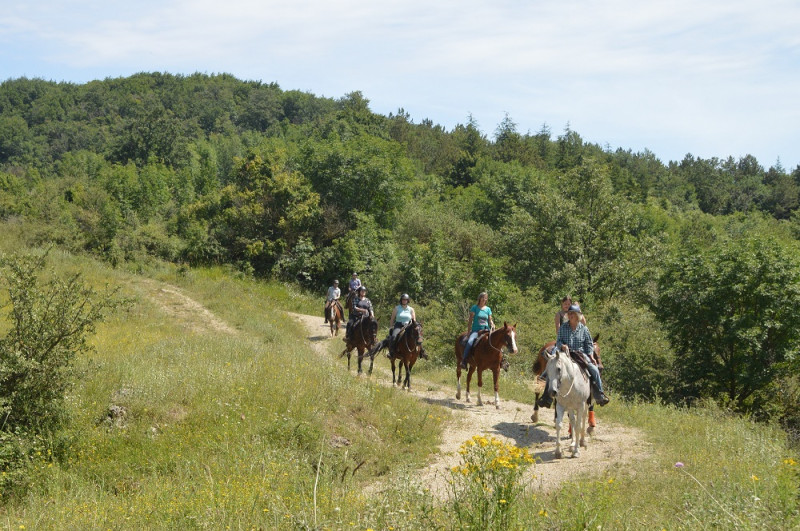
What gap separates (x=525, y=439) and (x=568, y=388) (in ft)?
6.01

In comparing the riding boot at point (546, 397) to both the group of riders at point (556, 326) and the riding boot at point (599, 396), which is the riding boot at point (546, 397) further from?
the riding boot at point (599, 396)

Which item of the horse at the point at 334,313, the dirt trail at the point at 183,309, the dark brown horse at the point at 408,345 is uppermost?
the dark brown horse at the point at 408,345

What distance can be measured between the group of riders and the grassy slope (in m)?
1.76

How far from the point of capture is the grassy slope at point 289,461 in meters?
6.15

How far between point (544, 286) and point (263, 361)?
72.1ft

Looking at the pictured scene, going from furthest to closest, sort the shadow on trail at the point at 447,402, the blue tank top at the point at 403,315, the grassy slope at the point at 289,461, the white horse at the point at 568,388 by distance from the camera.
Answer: the blue tank top at the point at 403,315
the shadow on trail at the point at 447,402
the white horse at the point at 568,388
the grassy slope at the point at 289,461

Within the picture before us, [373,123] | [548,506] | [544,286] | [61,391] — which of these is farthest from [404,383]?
[373,123]

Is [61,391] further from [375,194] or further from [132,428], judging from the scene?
[375,194]

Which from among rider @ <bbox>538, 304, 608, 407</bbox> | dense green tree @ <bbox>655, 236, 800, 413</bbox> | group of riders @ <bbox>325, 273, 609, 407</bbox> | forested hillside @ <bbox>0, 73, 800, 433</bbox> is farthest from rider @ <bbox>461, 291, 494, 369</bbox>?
dense green tree @ <bbox>655, 236, 800, 413</bbox>

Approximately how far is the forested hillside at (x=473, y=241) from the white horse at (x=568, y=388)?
22.8 ft

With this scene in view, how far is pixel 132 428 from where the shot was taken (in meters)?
10.3

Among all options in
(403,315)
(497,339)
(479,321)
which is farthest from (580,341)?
(403,315)

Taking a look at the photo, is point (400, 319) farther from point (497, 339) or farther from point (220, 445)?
point (220, 445)

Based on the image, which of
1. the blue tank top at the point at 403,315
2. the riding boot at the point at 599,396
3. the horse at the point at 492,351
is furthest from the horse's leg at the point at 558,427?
the blue tank top at the point at 403,315
